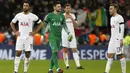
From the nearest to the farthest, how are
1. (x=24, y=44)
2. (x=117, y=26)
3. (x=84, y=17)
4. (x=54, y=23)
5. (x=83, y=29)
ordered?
(x=117, y=26) → (x=24, y=44) → (x=54, y=23) → (x=83, y=29) → (x=84, y=17)

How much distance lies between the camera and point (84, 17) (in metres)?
30.9

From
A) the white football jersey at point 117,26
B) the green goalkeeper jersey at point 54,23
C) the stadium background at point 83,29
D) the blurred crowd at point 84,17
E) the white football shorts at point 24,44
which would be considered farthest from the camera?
the blurred crowd at point 84,17

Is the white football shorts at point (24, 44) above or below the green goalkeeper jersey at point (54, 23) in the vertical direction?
below

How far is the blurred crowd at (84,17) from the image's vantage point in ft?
98.9

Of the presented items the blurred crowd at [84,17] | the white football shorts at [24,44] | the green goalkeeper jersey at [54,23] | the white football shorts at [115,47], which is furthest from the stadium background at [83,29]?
the white football shorts at [115,47]

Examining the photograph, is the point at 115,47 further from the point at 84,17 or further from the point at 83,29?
the point at 84,17

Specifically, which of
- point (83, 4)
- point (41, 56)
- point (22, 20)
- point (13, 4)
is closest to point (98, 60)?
point (41, 56)

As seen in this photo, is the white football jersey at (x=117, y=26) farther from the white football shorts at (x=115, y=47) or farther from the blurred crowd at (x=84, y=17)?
the blurred crowd at (x=84, y=17)

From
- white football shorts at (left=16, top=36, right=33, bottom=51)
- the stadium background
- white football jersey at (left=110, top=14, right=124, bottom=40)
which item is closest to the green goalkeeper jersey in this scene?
white football shorts at (left=16, top=36, right=33, bottom=51)

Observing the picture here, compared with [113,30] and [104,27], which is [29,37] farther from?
[104,27]

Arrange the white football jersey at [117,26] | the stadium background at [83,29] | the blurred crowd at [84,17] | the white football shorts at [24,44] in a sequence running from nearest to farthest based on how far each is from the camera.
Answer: the white football jersey at [117,26] < the white football shorts at [24,44] < the stadium background at [83,29] < the blurred crowd at [84,17]

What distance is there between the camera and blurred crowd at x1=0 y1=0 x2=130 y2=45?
30.2 m

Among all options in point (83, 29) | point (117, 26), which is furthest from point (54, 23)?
point (83, 29)

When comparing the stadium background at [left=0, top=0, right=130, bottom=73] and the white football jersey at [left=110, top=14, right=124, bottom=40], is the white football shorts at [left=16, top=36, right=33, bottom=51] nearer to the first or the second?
the white football jersey at [left=110, top=14, right=124, bottom=40]
